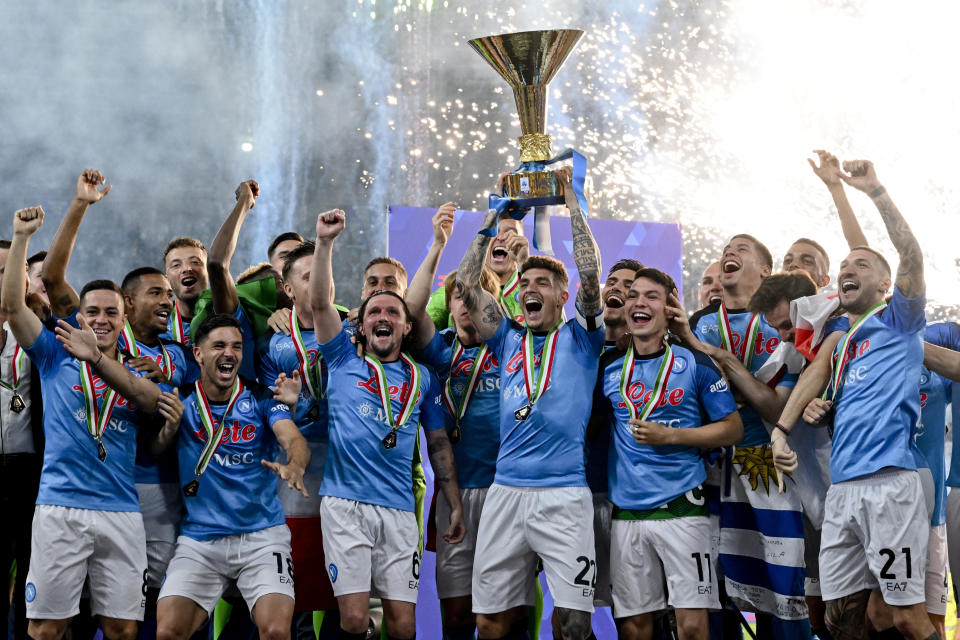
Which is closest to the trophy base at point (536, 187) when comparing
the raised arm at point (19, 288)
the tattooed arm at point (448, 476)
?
the tattooed arm at point (448, 476)

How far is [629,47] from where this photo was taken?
10.5 meters

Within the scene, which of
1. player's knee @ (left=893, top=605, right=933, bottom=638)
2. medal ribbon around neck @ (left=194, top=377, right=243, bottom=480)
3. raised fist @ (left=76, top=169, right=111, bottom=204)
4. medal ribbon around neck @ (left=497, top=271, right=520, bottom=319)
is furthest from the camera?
medal ribbon around neck @ (left=497, top=271, right=520, bottom=319)

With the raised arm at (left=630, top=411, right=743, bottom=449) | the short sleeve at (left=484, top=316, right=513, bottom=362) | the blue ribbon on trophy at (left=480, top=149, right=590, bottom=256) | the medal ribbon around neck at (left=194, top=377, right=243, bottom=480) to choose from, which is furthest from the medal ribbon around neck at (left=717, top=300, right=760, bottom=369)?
the medal ribbon around neck at (left=194, top=377, right=243, bottom=480)

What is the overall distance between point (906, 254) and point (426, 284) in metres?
2.03

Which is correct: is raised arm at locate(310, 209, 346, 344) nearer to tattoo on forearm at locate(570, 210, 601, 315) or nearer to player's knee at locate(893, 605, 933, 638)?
tattoo on forearm at locate(570, 210, 601, 315)

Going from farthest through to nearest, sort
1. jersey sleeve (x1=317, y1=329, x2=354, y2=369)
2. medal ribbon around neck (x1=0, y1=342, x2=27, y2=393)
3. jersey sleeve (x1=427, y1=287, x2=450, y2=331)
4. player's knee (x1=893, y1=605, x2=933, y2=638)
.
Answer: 1. jersey sleeve (x1=427, y1=287, x2=450, y2=331)
2. medal ribbon around neck (x1=0, y1=342, x2=27, y2=393)
3. jersey sleeve (x1=317, y1=329, x2=354, y2=369)
4. player's knee (x1=893, y1=605, x2=933, y2=638)

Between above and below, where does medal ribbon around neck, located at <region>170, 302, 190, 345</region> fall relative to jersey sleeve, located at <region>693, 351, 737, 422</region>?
above

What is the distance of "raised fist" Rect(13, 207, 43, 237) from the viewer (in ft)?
12.7

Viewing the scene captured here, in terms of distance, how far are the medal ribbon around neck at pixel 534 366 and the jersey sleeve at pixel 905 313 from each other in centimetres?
136

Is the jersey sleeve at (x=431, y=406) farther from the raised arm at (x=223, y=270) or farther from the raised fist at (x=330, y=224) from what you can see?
the raised arm at (x=223, y=270)

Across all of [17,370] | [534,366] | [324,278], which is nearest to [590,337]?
[534,366]

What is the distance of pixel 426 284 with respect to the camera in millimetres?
4410

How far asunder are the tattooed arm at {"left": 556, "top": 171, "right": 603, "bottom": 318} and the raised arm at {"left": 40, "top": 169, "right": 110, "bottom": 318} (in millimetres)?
2013

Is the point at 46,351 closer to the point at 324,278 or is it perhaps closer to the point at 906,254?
the point at 324,278
